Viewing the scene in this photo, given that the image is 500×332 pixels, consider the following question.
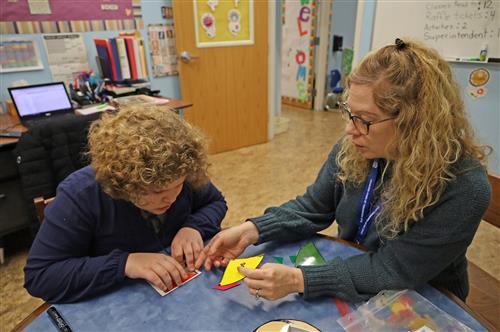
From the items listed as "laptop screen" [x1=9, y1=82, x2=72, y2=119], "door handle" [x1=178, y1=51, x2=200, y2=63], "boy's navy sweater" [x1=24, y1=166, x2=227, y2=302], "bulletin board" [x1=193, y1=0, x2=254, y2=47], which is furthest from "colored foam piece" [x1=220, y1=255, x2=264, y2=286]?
"bulletin board" [x1=193, y1=0, x2=254, y2=47]

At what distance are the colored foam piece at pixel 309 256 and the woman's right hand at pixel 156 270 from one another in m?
0.32

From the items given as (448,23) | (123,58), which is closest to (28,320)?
(123,58)

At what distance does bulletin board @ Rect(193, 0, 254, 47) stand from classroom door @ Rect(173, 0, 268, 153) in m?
0.05

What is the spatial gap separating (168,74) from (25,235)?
1817mm

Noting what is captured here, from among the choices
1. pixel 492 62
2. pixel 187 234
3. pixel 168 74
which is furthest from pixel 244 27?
pixel 187 234

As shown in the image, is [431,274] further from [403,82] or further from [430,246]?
[403,82]

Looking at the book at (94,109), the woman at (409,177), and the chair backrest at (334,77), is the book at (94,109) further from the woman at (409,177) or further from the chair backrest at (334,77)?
the chair backrest at (334,77)

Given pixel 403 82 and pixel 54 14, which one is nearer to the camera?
pixel 403 82

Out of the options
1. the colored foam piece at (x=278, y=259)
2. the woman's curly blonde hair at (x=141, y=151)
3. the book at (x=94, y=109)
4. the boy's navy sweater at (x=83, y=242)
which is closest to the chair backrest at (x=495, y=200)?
the colored foam piece at (x=278, y=259)

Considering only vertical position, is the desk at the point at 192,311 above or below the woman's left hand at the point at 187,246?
below

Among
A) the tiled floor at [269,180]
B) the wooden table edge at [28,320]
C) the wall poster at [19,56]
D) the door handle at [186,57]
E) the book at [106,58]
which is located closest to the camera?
the wooden table edge at [28,320]

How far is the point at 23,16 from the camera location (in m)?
2.47

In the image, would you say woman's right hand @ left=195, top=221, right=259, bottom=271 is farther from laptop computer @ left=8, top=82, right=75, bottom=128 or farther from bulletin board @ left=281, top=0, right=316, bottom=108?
bulletin board @ left=281, top=0, right=316, bottom=108

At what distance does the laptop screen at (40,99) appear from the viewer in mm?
2238
